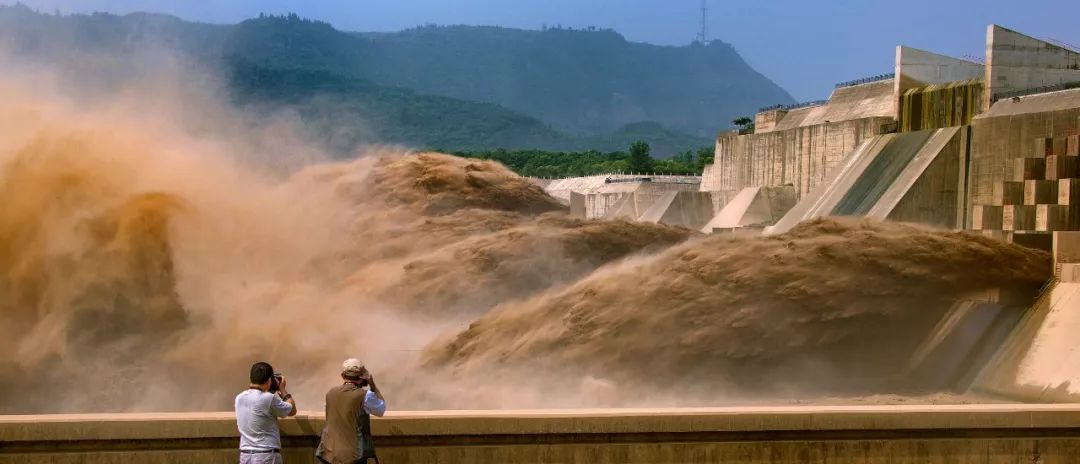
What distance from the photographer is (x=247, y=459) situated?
8094 mm

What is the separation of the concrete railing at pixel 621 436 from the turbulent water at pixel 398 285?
7023mm

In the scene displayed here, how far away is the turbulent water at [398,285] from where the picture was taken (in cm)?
1741

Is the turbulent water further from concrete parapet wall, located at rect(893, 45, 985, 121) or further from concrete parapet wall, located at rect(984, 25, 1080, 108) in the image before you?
concrete parapet wall, located at rect(893, 45, 985, 121)

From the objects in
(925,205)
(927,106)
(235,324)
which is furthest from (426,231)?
(927,106)

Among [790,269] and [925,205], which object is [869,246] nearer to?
[790,269]

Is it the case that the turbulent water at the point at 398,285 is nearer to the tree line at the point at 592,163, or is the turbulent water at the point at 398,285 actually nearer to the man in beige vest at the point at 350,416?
the man in beige vest at the point at 350,416

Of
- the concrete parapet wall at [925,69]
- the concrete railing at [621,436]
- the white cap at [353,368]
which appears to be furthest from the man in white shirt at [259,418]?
the concrete parapet wall at [925,69]

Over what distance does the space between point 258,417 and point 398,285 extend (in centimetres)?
1653

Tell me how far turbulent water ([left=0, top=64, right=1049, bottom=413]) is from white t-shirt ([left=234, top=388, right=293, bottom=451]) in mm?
8323

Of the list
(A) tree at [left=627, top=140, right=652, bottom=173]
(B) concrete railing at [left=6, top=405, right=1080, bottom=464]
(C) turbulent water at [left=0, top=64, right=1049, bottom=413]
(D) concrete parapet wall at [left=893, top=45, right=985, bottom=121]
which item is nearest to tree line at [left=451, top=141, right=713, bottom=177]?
(A) tree at [left=627, top=140, right=652, bottom=173]

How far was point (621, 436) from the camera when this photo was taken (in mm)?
9078

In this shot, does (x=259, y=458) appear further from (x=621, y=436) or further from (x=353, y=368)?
(x=621, y=436)

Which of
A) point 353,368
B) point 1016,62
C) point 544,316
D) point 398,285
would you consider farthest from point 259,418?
point 1016,62

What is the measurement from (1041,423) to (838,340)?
8.48 metres
